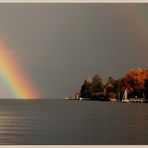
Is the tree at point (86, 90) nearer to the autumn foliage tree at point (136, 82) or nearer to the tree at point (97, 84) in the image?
the tree at point (97, 84)

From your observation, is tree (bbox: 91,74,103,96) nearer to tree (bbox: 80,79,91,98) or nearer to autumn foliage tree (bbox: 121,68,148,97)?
tree (bbox: 80,79,91,98)

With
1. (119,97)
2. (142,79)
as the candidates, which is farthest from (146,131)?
(119,97)

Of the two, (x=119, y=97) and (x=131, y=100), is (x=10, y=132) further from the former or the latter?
(x=119, y=97)

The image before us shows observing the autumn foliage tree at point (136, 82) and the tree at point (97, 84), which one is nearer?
the autumn foliage tree at point (136, 82)

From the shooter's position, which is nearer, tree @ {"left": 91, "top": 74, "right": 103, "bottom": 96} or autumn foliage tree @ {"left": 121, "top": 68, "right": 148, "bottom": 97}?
autumn foliage tree @ {"left": 121, "top": 68, "right": 148, "bottom": 97}

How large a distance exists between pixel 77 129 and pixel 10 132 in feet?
16.0

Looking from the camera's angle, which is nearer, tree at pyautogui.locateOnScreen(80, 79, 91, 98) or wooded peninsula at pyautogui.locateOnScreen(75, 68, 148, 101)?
wooded peninsula at pyautogui.locateOnScreen(75, 68, 148, 101)

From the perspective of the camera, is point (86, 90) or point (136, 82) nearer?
point (136, 82)

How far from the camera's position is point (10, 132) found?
120ft

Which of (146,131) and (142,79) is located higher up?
(142,79)

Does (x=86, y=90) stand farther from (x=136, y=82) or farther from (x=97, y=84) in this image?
(x=136, y=82)

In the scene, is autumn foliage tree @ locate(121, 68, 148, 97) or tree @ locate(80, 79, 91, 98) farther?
tree @ locate(80, 79, 91, 98)

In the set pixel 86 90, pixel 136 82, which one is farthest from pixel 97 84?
pixel 136 82

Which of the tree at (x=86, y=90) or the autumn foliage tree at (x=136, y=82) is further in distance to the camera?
the tree at (x=86, y=90)
